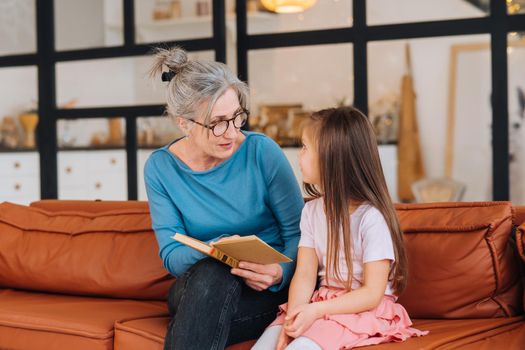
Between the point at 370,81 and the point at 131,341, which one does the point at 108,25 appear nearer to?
the point at 370,81

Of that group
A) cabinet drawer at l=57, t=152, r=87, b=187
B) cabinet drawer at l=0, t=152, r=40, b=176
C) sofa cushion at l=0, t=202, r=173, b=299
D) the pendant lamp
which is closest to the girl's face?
sofa cushion at l=0, t=202, r=173, b=299

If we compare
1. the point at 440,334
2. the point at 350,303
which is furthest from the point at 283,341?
the point at 440,334

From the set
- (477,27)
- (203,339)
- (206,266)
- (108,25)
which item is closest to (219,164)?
(206,266)

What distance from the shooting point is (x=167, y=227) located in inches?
98.3

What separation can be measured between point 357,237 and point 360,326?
0.25 meters

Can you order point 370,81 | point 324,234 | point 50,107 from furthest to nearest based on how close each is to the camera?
point 50,107
point 370,81
point 324,234

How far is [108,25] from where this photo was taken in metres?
5.66

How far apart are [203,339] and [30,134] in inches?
176

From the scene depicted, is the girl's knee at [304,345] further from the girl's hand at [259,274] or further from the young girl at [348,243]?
the girl's hand at [259,274]

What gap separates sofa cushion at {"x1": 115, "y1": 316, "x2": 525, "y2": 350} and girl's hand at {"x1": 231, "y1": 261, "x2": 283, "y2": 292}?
0.18 m

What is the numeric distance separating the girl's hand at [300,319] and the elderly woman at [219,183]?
25 cm

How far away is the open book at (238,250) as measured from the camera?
2.03 m

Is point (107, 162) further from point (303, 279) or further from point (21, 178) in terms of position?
point (303, 279)

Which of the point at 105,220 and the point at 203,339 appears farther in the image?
the point at 105,220
